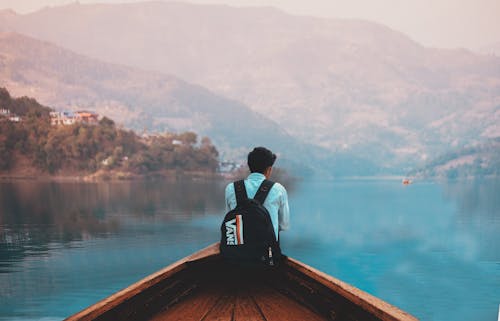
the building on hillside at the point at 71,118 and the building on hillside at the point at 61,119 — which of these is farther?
the building on hillside at the point at 71,118

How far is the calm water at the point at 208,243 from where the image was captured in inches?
590

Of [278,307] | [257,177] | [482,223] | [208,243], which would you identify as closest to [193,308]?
[278,307]

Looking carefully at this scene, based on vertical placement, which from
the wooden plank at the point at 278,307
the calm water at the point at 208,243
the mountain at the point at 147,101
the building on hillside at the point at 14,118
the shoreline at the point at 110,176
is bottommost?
the calm water at the point at 208,243

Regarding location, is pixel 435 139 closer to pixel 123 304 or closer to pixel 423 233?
pixel 423 233

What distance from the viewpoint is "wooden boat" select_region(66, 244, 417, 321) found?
3303 millimetres

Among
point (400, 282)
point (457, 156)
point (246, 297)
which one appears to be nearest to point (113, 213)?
point (400, 282)

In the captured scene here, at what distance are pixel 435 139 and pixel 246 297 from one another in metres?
139

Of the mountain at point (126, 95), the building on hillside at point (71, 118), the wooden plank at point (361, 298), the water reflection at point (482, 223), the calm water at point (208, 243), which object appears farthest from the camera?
the mountain at point (126, 95)

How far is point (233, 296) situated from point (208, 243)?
69.7ft

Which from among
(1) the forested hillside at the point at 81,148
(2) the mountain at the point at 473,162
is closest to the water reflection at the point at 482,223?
(1) the forested hillside at the point at 81,148

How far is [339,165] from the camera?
4855 inches

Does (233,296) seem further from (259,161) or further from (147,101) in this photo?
(147,101)

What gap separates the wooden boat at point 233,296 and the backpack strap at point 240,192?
53cm

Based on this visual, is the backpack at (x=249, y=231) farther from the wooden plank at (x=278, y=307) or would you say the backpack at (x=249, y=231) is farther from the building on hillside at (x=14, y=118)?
the building on hillside at (x=14, y=118)
